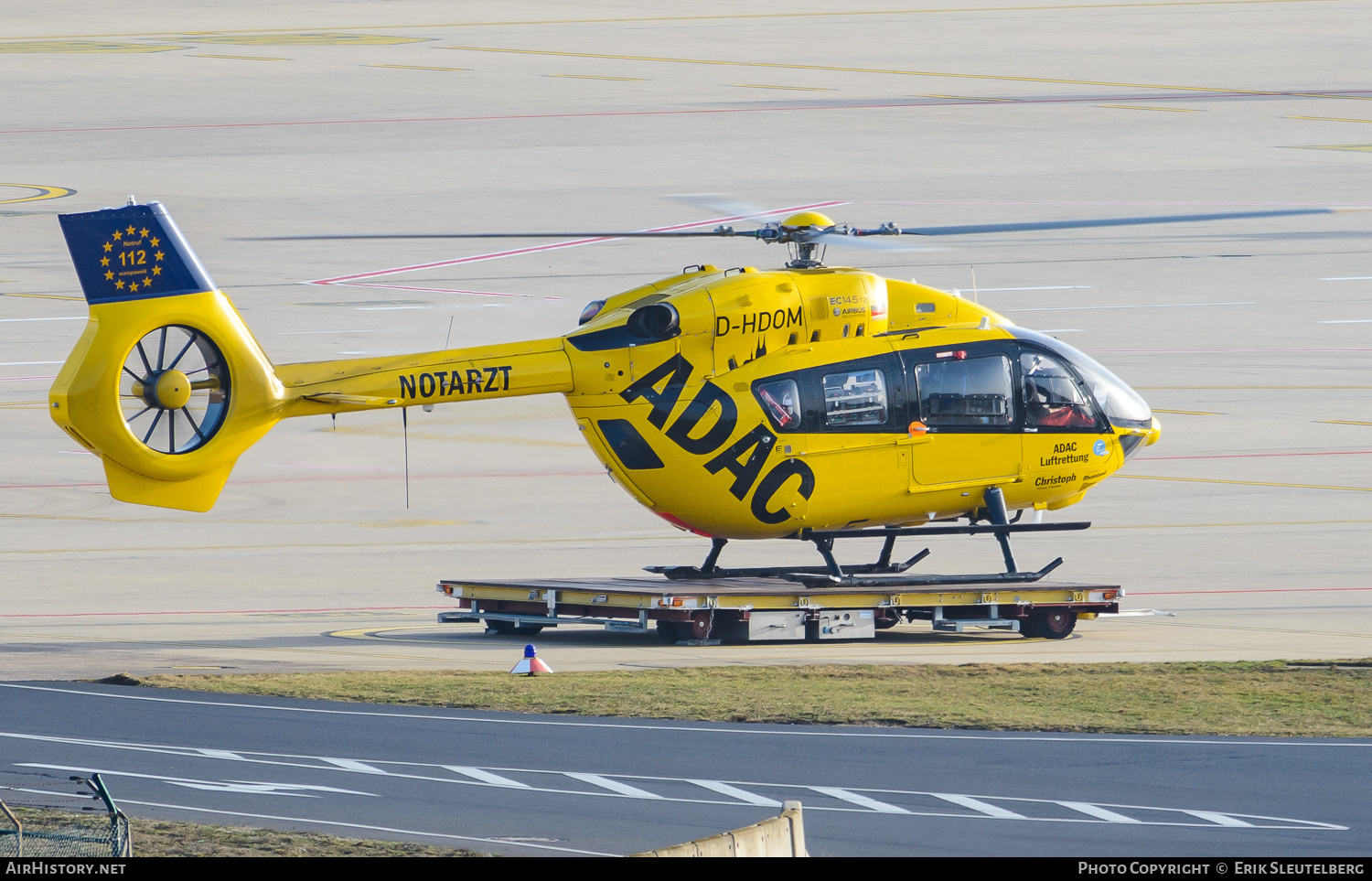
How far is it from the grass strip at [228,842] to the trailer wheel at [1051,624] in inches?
435

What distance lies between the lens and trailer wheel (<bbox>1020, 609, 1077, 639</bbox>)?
2356 centimetres

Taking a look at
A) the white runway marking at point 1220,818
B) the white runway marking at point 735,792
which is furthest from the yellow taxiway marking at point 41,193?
the white runway marking at point 1220,818

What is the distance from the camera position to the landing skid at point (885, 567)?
23.5 meters

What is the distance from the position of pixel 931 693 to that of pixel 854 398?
173 inches

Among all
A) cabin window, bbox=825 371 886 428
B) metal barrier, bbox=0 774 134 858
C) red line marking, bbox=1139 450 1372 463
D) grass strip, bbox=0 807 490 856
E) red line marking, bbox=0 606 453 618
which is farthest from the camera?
red line marking, bbox=1139 450 1372 463

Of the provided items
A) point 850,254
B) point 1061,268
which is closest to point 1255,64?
point 1061,268

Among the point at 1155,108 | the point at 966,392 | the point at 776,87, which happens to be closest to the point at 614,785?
the point at 966,392

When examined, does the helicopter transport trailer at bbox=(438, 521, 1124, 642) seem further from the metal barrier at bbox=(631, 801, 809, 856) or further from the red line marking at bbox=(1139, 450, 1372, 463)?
the metal barrier at bbox=(631, 801, 809, 856)

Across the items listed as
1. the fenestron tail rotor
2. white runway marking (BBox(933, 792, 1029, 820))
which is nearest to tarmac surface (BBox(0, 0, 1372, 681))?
the fenestron tail rotor

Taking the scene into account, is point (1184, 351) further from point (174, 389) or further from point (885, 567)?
point (174, 389)

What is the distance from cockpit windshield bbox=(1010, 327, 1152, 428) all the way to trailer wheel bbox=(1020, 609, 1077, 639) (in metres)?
2.49

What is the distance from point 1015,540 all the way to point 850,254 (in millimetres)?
16537

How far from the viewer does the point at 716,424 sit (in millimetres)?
22938
